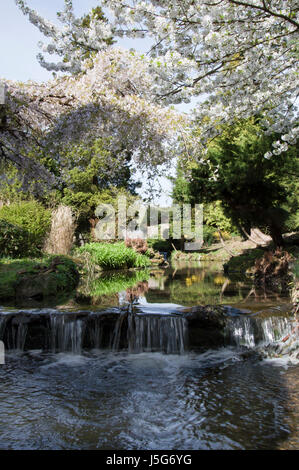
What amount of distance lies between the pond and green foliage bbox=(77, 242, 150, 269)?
6.61 m

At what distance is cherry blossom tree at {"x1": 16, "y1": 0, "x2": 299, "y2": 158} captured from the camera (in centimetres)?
398

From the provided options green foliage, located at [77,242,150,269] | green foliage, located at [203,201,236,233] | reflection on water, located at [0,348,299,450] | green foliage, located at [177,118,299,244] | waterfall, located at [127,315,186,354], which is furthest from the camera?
green foliage, located at [203,201,236,233]

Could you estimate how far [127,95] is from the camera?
563cm

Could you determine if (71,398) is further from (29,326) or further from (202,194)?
(202,194)

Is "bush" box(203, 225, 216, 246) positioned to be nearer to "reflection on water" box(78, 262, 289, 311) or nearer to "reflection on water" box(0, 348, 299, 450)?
"reflection on water" box(78, 262, 289, 311)

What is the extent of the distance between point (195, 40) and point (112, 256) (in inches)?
407

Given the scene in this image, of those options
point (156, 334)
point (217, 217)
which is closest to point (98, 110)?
point (156, 334)

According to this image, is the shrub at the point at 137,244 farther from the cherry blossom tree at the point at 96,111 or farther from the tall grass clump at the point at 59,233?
the cherry blossom tree at the point at 96,111

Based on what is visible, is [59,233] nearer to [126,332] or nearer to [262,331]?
[126,332]

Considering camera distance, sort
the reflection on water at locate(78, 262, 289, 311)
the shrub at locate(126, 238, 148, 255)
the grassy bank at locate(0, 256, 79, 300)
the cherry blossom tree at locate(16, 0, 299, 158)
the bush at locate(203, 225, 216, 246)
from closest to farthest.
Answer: the cherry blossom tree at locate(16, 0, 299, 158) < the reflection on water at locate(78, 262, 289, 311) < the grassy bank at locate(0, 256, 79, 300) < the shrub at locate(126, 238, 148, 255) < the bush at locate(203, 225, 216, 246)

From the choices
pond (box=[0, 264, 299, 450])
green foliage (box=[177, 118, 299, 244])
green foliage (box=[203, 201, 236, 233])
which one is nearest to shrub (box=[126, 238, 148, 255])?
green foliage (box=[177, 118, 299, 244])

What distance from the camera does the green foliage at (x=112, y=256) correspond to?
13211 millimetres

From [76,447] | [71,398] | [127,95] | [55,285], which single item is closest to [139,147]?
[127,95]

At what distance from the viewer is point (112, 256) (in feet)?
45.4
